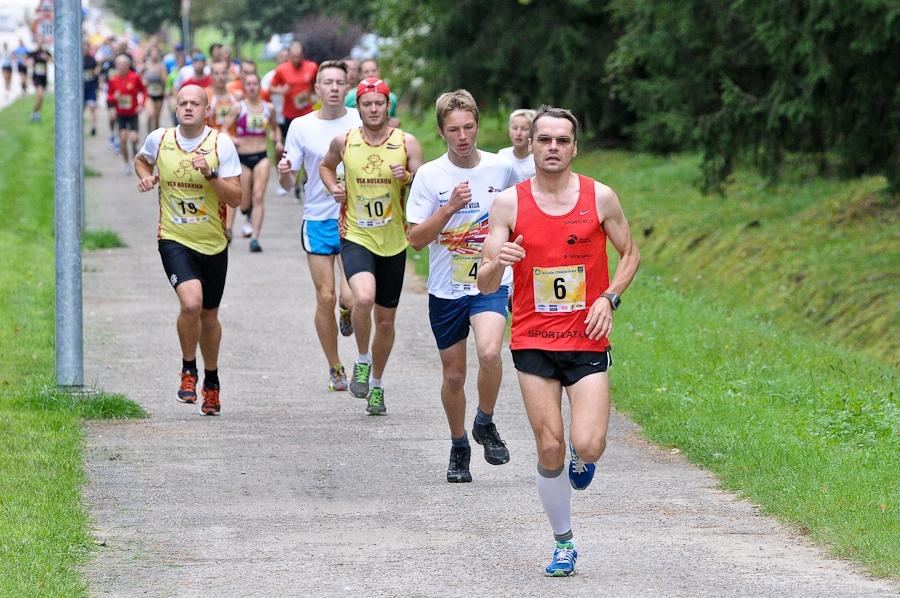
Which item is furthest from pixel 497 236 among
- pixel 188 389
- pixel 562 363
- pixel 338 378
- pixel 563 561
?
pixel 338 378

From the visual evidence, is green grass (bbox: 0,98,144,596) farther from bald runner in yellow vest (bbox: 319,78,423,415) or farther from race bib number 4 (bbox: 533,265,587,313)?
race bib number 4 (bbox: 533,265,587,313)

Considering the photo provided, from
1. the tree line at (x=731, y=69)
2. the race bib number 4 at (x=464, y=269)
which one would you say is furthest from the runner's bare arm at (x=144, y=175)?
the tree line at (x=731, y=69)

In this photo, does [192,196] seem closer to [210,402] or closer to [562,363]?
[210,402]

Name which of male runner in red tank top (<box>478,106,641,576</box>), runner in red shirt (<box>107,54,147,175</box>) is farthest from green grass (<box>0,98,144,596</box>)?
runner in red shirt (<box>107,54,147,175</box>)

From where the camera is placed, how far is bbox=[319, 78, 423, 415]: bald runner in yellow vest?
1041 cm

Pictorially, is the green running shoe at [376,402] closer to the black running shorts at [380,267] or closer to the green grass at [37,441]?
the black running shorts at [380,267]

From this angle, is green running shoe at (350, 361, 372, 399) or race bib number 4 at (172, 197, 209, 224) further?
green running shoe at (350, 361, 372, 399)

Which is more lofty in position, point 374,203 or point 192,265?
point 374,203

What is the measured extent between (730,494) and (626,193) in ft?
51.0

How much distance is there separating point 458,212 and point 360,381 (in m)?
2.68

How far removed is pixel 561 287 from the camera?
23.0 feet

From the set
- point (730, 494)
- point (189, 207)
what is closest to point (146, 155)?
point (189, 207)

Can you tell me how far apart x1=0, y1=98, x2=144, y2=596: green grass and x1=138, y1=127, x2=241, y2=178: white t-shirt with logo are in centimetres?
163

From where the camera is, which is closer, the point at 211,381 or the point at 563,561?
the point at 563,561
